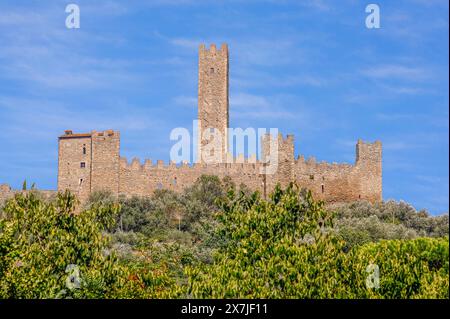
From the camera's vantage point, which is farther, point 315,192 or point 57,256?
point 315,192

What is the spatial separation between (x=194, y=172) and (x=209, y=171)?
0.91m

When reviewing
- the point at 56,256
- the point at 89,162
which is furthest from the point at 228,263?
the point at 89,162

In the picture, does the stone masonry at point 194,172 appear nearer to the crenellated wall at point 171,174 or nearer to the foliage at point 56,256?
the crenellated wall at point 171,174

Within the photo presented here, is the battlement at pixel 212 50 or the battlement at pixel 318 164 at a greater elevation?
the battlement at pixel 212 50

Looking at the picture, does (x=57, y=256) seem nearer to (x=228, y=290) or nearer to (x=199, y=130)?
(x=228, y=290)

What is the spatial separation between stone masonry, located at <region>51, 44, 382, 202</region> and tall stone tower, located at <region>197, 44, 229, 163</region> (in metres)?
1.63

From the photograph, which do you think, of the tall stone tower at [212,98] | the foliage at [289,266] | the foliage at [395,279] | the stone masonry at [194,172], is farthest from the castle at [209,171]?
the foliage at [289,266]

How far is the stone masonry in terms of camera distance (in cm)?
6172

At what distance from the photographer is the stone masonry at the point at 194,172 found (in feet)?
202

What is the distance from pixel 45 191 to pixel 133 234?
32.9 ft

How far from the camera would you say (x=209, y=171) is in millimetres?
62062

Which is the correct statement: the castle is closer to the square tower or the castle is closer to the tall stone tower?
the square tower

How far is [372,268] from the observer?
82.4ft

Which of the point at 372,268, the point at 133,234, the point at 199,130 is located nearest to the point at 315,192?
the point at 199,130
